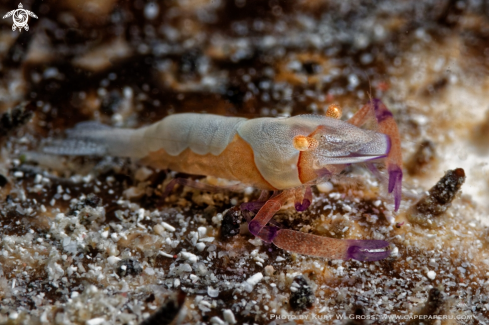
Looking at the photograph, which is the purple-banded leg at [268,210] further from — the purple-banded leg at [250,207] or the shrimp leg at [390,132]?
the shrimp leg at [390,132]

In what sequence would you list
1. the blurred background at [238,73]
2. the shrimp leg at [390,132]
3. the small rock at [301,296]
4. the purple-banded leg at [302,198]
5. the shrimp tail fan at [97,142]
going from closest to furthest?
the small rock at [301,296]
the shrimp leg at [390,132]
the purple-banded leg at [302,198]
the blurred background at [238,73]
the shrimp tail fan at [97,142]

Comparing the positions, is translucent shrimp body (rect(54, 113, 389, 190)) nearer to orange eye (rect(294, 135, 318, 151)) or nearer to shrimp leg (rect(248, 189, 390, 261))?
orange eye (rect(294, 135, 318, 151))

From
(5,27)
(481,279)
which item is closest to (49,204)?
(5,27)

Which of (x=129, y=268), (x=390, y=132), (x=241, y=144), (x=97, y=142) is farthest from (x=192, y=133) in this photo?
(x=390, y=132)

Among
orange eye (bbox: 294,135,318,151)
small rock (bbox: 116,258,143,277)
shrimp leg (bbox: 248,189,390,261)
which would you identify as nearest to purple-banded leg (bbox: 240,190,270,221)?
shrimp leg (bbox: 248,189,390,261)

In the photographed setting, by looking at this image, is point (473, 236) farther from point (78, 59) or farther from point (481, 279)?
point (78, 59)

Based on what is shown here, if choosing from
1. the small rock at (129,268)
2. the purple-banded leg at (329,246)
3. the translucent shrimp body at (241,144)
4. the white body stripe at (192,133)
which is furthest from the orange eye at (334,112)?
the small rock at (129,268)
